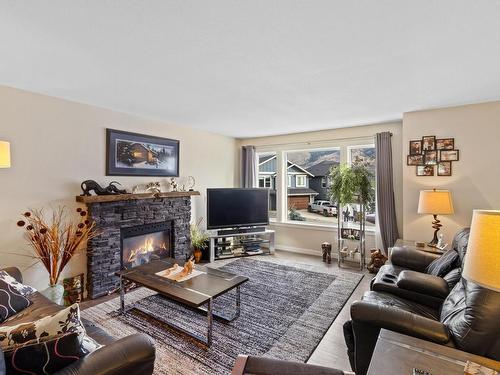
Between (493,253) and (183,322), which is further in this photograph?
(183,322)

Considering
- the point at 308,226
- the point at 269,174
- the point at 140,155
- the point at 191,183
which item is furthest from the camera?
the point at 269,174

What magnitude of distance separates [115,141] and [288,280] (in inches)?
123

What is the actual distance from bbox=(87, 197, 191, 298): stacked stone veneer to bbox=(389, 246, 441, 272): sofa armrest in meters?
3.24

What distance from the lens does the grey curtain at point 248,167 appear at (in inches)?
214

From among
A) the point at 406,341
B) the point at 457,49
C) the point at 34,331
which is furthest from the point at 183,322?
the point at 457,49

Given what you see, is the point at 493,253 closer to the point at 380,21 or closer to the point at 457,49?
the point at 380,21

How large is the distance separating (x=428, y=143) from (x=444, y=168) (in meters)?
0.39

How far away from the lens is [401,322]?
150 cm

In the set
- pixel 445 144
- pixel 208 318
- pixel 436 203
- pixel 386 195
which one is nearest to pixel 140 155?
pixel 208 318

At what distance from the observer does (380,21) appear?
156 cm

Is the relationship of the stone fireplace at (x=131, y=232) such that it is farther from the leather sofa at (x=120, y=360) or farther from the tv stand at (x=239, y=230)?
the leather sofa at (x=120, y=360)

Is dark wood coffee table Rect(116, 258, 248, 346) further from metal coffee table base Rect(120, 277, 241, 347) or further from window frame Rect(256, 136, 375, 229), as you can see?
window frame Rect(256, 136, 375, 229)

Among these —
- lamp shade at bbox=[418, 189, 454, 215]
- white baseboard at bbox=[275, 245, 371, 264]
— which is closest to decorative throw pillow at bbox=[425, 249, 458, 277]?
lamp shade at bbox=[418, 189, 454, 215]

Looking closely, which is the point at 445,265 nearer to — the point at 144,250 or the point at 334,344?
the point at 334,344
